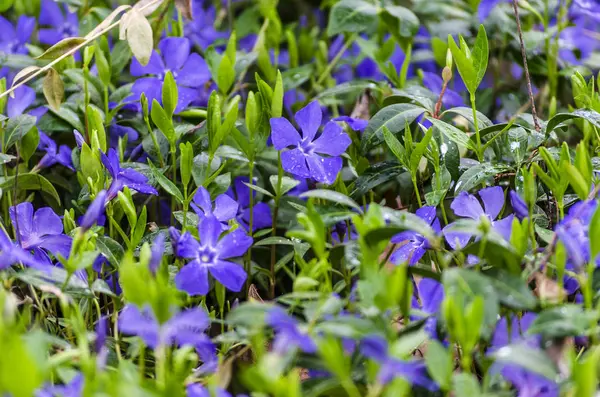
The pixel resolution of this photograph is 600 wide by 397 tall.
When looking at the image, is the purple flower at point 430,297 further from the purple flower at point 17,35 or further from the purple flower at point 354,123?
the purple flower at point 17,35

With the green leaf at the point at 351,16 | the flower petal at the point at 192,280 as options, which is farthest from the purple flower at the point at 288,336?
the green leaf at the point at 351,16

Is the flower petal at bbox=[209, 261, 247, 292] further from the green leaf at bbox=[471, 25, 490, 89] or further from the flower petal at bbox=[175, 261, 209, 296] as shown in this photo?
the green leaf at bbox=[471, 25, 490, 89]

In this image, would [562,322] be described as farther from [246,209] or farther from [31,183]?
[31,183]

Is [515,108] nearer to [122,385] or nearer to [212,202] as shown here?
[212,202]

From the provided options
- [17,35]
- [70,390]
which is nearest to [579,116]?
[70,390]

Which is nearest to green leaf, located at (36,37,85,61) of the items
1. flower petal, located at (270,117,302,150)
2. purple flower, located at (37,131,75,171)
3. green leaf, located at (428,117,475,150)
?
purple flower, located at (37,131,75,171)

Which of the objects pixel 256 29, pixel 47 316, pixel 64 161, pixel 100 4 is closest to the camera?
pixel 47 316

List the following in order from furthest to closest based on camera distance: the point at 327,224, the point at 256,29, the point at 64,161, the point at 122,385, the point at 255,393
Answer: the point at 256,29, the point at 64,161, the point at 327,224, the point at 255,393, the point at 122,385

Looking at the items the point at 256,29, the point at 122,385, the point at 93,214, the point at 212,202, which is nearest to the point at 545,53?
the point at 256,29
